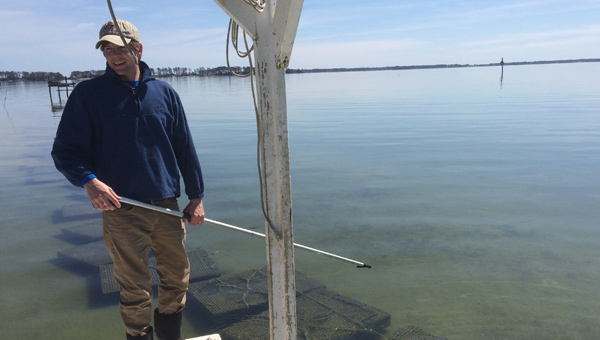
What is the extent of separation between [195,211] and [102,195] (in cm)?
68

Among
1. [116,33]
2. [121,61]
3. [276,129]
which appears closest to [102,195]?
[121,61]

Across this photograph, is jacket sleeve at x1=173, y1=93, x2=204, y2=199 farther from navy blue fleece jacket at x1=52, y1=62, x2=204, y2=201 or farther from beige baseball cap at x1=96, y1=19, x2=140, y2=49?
beige baseball cap at x1=96, y1=19, x2=140, y2=49

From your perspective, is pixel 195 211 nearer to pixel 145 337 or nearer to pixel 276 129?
pixel 145 337

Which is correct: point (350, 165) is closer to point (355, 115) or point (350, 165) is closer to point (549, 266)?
point (549, 266)

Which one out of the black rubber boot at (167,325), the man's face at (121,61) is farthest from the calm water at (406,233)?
the man's face at (121,61)

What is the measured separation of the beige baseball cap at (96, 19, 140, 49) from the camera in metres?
2.62

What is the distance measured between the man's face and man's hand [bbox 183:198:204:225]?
0.86 meters

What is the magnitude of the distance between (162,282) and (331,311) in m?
1.89

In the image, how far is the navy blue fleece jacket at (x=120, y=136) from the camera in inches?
105

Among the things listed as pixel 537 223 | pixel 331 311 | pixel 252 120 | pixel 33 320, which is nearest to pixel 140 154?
pixel 331 311

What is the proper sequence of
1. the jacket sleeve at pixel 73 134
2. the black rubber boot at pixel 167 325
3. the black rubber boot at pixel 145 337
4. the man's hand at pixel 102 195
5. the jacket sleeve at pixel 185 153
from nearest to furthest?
1. the man's hand at pixel 102 195
2. the jacket sleeve at pixel 73 134
3. the black rubber boot at pixel 145 337
4. the jacket sleeve at pixel 185 153
5. the black rubber boot at pixel 167 325

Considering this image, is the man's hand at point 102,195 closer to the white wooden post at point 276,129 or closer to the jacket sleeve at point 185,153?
the jacket sleeve at point 185,153

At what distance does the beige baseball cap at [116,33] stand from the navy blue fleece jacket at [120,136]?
7.8 inches

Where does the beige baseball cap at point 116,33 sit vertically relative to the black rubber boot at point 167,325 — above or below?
above
